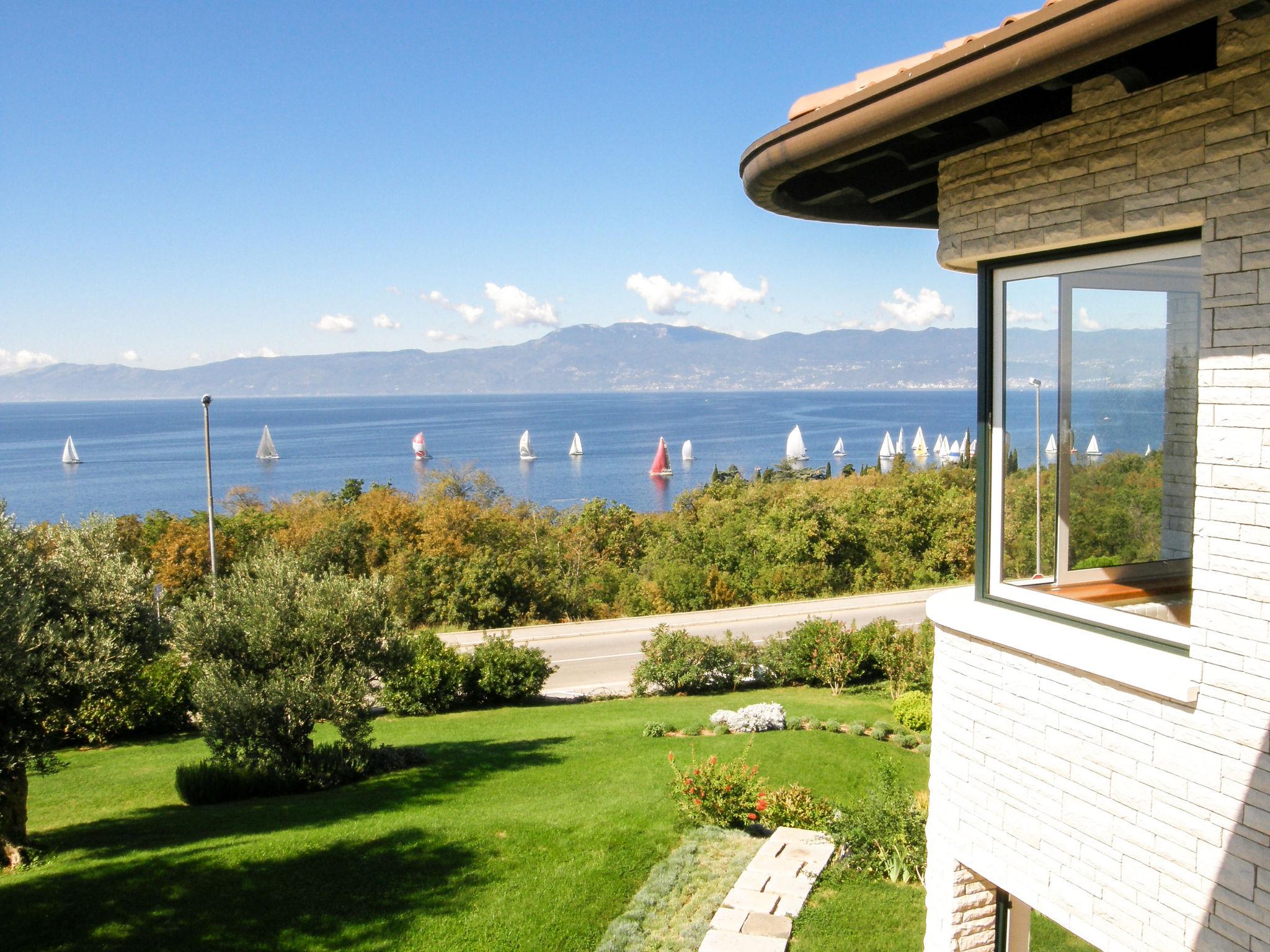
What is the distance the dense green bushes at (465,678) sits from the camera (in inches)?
698

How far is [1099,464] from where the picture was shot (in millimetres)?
3994

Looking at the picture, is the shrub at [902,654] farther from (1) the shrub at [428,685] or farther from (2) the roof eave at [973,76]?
(2) the roof eave at [973,76]

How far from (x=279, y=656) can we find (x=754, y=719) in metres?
7.12

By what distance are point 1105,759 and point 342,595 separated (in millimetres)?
9636

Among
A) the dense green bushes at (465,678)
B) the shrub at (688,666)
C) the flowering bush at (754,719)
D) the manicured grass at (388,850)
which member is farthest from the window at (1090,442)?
the shrub at (688,666)

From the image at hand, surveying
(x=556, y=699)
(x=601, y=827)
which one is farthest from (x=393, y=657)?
(x=556, y=699)

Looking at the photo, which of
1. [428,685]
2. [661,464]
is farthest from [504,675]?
[661,464]

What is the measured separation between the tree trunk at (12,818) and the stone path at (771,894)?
650 cm

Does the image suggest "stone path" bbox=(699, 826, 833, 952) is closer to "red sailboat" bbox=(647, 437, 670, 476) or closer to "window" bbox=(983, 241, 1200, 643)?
"window" bbox=(983, 241, 1200, 643)

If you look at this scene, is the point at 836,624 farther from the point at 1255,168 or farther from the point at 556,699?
the point at 1255,168

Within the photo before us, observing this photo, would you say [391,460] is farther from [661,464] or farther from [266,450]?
[661,464]

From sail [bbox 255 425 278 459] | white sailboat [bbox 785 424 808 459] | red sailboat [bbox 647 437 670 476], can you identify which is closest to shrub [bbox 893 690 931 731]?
red sailboat [bbox 647 437 670 476]

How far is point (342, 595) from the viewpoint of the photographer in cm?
1135

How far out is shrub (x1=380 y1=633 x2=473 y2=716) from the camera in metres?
17.7
